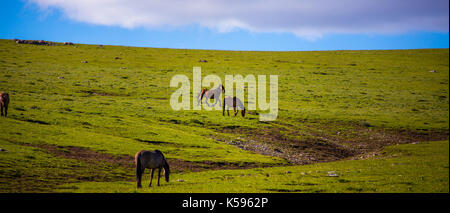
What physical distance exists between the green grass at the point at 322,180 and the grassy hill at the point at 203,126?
0.13 m

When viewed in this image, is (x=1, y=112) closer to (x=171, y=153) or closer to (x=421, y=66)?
(x=171, y=153)

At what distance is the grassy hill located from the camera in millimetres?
22000

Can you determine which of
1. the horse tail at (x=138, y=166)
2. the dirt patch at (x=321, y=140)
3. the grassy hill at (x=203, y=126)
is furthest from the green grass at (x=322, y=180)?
the dirt patch at (x=321, y=140)

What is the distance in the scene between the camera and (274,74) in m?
77.0

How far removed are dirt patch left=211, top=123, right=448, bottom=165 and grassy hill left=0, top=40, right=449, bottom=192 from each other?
120 millimetres

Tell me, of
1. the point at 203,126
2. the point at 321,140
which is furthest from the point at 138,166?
the point at 321,140

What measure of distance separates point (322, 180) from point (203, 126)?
20.3 m

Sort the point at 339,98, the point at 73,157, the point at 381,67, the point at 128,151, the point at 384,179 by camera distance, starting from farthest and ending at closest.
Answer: the point at 381,67 → the point at 339,98 → the point at 128,151 → the point at 73,157 → the point at 384,179

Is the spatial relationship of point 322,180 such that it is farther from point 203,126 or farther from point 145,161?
point 203,126

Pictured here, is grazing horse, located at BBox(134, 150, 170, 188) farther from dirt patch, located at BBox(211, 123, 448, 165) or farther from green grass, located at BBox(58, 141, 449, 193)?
dirt patch, located at BBox(211, 123, 448, 165)

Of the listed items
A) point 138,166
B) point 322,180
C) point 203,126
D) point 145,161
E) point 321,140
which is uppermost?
point 203,126

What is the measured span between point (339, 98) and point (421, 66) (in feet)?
144

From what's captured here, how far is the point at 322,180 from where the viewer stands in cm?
2159

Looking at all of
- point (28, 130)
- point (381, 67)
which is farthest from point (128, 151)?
point (381, 67)
